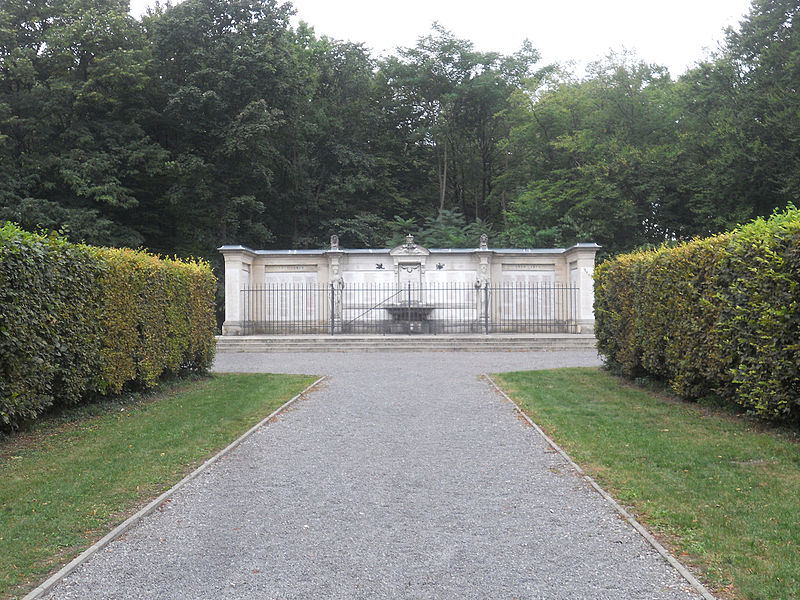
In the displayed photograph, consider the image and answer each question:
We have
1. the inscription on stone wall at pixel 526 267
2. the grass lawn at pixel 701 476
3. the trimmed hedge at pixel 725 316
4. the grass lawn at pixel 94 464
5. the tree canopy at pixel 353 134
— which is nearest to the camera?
the grass lawn at pixel 701 476

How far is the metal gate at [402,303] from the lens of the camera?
25.7m

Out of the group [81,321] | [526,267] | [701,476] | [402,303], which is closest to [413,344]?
[402,303]

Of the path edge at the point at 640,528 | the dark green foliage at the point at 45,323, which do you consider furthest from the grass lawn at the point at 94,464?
the path edge at the point at 640,528

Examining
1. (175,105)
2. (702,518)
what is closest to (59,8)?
(175,105)

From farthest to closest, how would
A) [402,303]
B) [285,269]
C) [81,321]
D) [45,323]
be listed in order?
[285,269]
[402,303]
[81,321]
[45,323]

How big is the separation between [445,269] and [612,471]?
20.8 metres

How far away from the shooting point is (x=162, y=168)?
1203 inches

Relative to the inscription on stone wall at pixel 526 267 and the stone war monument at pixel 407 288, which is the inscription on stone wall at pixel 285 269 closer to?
the stone war monument at pixel 407 288

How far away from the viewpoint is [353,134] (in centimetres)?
4059

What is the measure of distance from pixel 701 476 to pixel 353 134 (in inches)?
1468

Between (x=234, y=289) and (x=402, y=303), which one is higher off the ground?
(x=234, y=289)

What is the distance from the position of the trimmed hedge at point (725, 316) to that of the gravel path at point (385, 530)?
266 centimetres

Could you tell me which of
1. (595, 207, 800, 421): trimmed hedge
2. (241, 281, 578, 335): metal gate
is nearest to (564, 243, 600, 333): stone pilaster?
(241, 281, 578, 335): metal gate

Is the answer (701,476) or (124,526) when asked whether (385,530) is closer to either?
(124,526)
